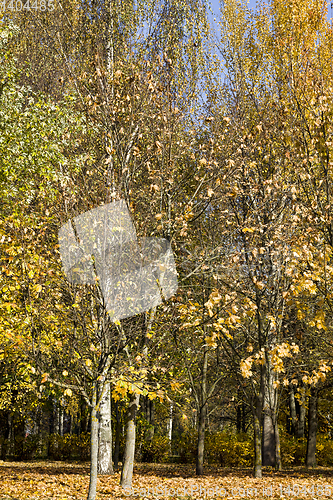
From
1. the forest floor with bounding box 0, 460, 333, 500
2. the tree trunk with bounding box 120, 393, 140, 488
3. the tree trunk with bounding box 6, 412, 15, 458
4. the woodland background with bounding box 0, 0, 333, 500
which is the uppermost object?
the woodland background with bounding box 0, 0, 333, 500

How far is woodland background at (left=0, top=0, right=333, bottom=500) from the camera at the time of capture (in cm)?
596

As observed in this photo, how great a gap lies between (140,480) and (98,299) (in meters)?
6.02

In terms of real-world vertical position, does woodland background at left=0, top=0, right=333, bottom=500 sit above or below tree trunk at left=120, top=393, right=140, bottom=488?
above

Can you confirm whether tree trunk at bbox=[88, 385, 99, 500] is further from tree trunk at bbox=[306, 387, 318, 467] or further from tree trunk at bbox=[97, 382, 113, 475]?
tree trunk at bbox=[306, 387, 318, 467]

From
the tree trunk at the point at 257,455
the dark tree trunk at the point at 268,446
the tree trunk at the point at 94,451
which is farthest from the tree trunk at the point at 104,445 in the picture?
the dark tree trunk at the point at 268,446

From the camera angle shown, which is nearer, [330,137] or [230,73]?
[330,137]

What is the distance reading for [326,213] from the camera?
19.0 ft

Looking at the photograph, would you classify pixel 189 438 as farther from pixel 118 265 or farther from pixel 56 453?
pixel 118 265

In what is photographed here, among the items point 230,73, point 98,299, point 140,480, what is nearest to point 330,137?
point 98,299

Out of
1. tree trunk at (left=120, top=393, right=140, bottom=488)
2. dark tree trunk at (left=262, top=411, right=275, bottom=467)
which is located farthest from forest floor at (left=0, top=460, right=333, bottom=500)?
dark tree trunk at (left=262, top=411, right=275, bottom=467)

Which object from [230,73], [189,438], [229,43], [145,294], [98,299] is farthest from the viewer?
[189,438]

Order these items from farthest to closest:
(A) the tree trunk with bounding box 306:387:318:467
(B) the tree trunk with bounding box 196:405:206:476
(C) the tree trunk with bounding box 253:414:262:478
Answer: (A) the tree trunk with bounding box 306:387:318:467 → (B) the tree trunk with bounding box 196:405:206:476 → (C) the tree trunk with bounding box 253:414:262:478

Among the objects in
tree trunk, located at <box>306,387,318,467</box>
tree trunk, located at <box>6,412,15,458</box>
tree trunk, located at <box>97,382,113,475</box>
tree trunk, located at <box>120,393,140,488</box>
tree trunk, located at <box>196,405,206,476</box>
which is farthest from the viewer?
tree trunk, located at <box>6,412,15,458</box>

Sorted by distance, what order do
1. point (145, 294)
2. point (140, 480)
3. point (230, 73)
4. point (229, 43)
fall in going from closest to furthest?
point (145, 294) < point (140, 480) < point (230, 73) < point (229, 43)
